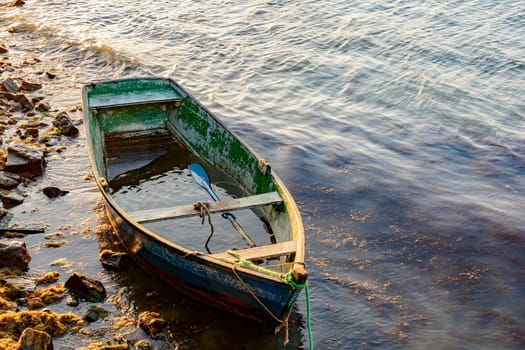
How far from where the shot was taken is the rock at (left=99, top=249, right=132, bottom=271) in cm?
833

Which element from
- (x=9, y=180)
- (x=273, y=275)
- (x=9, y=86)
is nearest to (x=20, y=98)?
(x=9, y=86)

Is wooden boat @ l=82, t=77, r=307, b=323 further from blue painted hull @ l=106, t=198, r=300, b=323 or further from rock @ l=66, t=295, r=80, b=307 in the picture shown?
rock @ l=66, t=295, r=80, b=307

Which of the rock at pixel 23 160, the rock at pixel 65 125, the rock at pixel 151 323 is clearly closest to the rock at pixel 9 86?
the rock at pixel 65 125

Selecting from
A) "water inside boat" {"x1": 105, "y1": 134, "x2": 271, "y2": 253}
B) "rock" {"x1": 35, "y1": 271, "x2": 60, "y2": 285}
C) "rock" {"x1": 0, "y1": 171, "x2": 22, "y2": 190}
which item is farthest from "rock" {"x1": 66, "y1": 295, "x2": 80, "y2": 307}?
"rock" {"x1": 0, "y1": 171, "x2": 22, "y2": 190}

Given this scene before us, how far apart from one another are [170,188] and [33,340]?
4571 mm

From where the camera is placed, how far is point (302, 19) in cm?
2088

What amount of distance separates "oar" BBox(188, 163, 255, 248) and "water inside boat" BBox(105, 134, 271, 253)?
249 millimetres

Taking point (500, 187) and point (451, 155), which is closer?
point (500, 187)

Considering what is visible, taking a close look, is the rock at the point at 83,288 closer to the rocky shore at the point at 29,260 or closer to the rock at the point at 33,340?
the rocky shore at the point at 29,260

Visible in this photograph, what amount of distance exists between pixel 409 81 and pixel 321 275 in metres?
8.85

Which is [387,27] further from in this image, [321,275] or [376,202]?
[321,275]

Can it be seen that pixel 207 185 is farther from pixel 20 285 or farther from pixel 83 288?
pixel 20 285

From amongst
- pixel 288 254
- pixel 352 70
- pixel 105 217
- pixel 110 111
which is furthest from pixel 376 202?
pixel 352 70

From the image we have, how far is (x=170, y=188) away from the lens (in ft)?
34.9
